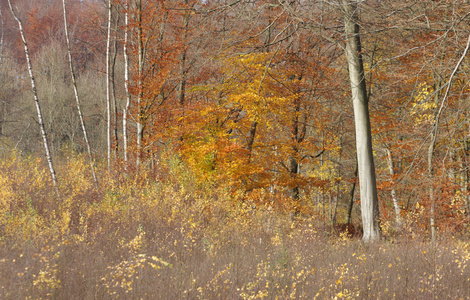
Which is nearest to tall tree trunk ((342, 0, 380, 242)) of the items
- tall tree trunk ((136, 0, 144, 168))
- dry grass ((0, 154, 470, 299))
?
dry grass ((0, 154, 470, 299))

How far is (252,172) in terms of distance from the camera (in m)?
10.9

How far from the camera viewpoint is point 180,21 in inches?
560

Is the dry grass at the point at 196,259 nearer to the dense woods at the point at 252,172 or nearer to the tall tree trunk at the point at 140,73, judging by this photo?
the dense woods at the point at 252,172

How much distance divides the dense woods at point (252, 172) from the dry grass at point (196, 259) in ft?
0.11

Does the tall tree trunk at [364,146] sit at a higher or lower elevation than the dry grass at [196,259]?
higher

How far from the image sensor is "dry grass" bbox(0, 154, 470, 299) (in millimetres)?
3342

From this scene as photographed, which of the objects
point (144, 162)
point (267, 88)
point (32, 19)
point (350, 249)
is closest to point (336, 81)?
point (267, 88)

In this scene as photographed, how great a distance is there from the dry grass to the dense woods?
0.03 meters

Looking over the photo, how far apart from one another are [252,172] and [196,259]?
6.38 meters

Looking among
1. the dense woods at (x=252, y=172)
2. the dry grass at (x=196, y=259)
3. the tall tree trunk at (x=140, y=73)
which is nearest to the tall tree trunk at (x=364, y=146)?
the dense woods at (x=252, y=172)

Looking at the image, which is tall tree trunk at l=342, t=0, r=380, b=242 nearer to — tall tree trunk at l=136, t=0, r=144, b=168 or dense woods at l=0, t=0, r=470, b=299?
dense woods at l=0, t=0, r=470, b=299

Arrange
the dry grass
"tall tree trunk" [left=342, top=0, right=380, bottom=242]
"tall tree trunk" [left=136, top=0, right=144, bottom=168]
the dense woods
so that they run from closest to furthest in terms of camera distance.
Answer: the dry grass
the dense woods
"tall tree trunk" [left=342, top=0, right=380, bottom=242]
"tall tree trunk" [left=136, top=0, right=144, bottom=168]

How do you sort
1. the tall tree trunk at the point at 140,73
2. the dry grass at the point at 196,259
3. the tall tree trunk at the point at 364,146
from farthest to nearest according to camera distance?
the tall tree trunk at the point at 140,73, the tall tree trunk at the point at 364,146, the dry grass at the point at 196,259

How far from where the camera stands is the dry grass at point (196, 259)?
11.0 feet
